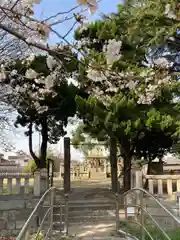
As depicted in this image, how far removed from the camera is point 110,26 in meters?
8.14

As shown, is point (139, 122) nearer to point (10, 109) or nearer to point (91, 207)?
point (91, 207)

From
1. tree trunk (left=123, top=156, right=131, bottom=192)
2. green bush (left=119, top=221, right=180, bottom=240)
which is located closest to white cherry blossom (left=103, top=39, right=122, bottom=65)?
green bush (left=119, top=221, right=180, bottom=240)

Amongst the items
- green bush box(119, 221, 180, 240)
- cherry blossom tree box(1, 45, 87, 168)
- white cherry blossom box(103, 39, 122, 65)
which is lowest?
green bush box(119, 221, 180, 240)

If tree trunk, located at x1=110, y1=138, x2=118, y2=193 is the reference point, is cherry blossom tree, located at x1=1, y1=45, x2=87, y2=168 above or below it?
above

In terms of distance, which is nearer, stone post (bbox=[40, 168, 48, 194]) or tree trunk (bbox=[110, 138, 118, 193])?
stone post (bbox=[40, 168, 48, 194])

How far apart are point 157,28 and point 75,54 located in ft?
15.3

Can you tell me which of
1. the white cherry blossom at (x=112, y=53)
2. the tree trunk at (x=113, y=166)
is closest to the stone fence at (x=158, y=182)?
the tree trunk at (x=113, y=166)

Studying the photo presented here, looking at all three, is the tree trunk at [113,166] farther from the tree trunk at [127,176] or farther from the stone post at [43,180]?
the stone post at [43,180]

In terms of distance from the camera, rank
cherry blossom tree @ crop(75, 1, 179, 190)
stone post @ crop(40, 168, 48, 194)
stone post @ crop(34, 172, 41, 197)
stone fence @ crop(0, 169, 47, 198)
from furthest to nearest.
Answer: cherry blossom tree @ crop(75, 1, 179, 190), stone post @ crop(40, 168, 48, 194), stone post @ crop(34, 172, 41, 197), stone fence @ crop(0, 169, 47, 198)

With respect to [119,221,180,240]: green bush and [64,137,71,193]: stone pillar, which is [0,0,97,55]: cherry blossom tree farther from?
[64,137,71,193]: stone pillar

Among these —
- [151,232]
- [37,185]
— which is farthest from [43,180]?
[151,232]

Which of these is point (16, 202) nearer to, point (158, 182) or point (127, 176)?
point (158, 182)

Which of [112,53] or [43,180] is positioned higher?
[112,53]

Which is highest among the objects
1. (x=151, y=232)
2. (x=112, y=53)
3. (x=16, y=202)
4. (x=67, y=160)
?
(x=112, y=53)
